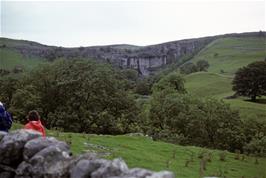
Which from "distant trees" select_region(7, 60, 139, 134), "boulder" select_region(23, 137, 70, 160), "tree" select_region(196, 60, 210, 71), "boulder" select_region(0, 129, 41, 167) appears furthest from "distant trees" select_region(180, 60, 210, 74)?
"boulder" select_region(23, 137, 70, 160)

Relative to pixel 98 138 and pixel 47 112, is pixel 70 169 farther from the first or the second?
pixel 47 112

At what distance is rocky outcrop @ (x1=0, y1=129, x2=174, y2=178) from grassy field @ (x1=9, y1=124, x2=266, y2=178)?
9169mm

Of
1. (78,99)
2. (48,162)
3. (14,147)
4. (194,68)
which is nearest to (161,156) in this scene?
(14,147)

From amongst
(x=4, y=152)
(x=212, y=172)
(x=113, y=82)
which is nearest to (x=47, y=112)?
(x=113, y=82)

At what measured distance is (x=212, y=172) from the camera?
72.1ft

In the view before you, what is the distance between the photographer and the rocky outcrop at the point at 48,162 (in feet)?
29.8

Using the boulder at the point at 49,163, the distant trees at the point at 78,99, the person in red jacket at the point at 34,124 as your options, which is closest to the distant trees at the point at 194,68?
the distant trees at the point at 78,99

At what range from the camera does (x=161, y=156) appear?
24250 millimetres

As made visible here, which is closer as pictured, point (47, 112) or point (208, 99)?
point (47, 112)

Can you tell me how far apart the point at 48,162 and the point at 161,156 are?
47.7 feet

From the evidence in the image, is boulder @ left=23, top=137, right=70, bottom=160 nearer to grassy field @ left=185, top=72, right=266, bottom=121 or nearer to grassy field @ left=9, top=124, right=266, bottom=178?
grassy field @ left=9, top=124, right=266, bottom=178

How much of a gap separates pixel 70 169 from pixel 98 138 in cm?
1702

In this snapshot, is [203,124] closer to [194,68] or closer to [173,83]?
[173,83]

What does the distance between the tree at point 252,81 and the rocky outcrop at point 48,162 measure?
87497mm
